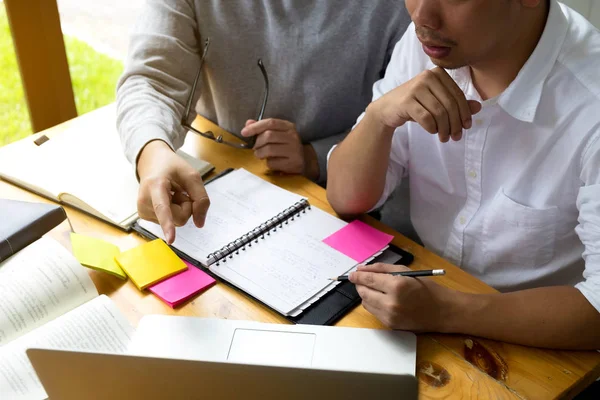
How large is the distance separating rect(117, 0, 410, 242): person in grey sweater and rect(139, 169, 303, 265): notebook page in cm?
8

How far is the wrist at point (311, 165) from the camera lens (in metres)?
1.49

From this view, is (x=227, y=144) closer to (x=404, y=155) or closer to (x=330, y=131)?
(x=330, y=131)

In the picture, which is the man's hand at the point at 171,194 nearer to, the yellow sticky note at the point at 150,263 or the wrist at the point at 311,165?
the yellow sticky note at the point at 150,263

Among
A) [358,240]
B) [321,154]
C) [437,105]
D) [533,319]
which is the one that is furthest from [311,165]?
[533,319]

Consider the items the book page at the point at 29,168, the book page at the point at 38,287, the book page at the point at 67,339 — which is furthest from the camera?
the book page at the point at 29,168

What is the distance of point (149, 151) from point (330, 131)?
1.72 ft

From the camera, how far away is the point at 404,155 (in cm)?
135

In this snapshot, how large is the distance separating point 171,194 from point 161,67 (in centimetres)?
40

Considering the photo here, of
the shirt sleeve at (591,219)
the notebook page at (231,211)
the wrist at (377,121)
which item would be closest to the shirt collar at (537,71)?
the shirt sleeve at (591,219)

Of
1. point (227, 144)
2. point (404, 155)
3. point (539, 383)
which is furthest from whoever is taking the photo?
point (227, 144)

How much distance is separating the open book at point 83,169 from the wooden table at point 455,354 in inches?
3.5

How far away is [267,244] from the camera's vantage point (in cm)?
117

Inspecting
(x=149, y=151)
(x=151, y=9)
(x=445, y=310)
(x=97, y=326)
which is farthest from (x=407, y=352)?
(x=151, y=9)

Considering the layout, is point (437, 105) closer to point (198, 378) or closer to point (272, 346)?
point (272, 346)
